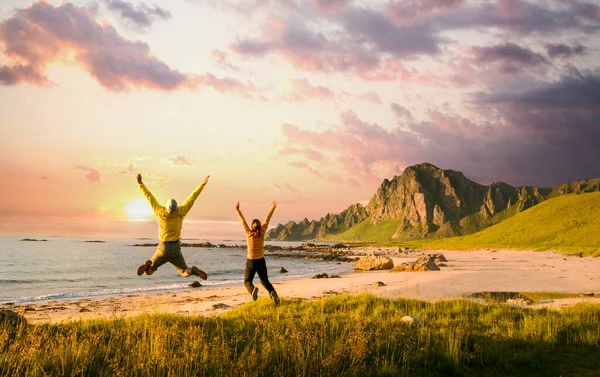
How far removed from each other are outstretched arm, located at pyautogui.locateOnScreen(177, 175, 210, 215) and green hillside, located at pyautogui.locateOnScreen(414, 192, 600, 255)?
119 m

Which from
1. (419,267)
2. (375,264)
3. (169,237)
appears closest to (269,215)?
(169,237)

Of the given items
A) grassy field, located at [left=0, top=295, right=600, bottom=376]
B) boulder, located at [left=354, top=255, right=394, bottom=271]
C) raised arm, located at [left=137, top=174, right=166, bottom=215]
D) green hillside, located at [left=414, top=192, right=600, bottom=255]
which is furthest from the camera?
green hillside, located at [left=414, top=192, right=600, bottom=255]

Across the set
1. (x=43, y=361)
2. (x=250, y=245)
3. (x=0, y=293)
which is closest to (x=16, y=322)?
(x=43, y=361)

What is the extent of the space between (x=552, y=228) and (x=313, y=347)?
5900 inches

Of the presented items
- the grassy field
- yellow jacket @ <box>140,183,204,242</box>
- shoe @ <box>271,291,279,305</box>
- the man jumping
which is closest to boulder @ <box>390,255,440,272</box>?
the grassy field

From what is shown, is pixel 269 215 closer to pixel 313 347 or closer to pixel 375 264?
pixel 313 347

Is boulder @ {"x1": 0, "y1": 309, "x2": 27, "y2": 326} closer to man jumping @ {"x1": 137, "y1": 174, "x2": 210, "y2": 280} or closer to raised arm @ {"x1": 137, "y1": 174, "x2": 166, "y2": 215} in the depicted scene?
man jumping @ {"x1": 137, "y1": 174, "x2": 210, "y2": 280}

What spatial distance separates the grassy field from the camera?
815cm

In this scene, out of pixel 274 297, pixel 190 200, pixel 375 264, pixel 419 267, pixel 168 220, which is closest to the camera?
pixel 168 220

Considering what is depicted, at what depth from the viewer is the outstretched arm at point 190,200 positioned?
1147 centimetres

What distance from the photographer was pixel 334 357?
8766 mm

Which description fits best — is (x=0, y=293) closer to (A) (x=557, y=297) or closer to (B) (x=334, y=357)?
(B) (x=334, y=357)

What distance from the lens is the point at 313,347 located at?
9.27 m

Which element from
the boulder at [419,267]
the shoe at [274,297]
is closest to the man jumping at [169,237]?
Result: the shoe at [274,297]
